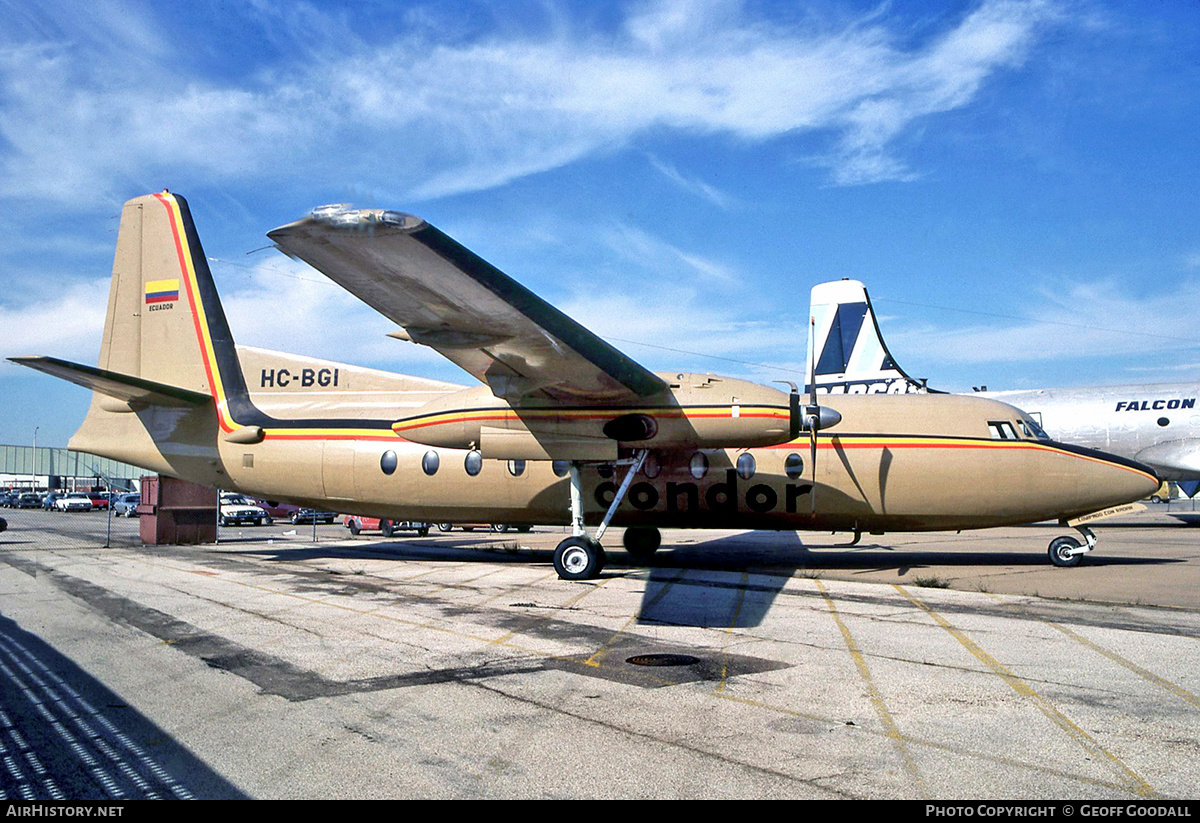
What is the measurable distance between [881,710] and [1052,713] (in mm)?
1320

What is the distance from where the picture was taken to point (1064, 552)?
17266mm

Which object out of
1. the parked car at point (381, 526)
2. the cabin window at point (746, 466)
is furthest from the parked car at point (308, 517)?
the cabin window at point (746, 466)

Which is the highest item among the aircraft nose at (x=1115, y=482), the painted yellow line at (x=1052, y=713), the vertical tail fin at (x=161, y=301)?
the vertical tail fin at (x=161, y=301)

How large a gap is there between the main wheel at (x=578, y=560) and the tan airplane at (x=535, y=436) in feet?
0.10

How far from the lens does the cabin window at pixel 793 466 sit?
55.4ft

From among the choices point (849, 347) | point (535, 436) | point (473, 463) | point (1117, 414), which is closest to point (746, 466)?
point (535, 436)

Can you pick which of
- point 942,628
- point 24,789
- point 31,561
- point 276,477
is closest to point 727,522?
point 942,628

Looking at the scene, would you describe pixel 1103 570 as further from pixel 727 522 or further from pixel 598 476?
pixel 598 476

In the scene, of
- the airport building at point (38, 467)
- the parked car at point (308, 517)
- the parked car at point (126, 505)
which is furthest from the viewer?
the airport building at point (38, 467)

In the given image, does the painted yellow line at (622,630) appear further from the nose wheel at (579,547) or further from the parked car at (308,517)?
the parked car at (308,517)

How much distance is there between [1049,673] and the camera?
7953mm

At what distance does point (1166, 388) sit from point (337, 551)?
28676 mm

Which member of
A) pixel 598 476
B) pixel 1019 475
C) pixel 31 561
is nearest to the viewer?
pixel 1019 475

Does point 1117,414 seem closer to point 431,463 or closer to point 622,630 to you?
point 431,463
